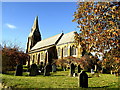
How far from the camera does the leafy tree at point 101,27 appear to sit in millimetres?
4277

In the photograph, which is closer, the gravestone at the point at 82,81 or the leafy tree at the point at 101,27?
the leafy tree at the point at 101,27

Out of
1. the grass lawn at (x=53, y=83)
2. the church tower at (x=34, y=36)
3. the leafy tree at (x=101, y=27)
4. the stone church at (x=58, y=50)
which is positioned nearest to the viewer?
the leafy tree at (x=101, y=27)

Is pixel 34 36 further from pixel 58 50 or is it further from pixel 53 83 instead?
pixel 53 83

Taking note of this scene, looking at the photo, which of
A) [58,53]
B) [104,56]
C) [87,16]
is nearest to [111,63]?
[104,56]

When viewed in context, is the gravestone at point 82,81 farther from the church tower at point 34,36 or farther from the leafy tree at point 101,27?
the church tower at point 34,36

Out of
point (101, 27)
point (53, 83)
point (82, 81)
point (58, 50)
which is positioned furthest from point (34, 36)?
point (101, 27)

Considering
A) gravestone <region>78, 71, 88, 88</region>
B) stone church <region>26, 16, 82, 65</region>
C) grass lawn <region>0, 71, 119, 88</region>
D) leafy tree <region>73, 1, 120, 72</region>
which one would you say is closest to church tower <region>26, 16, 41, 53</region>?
stone church <region>26, 16, 82, 65</region>

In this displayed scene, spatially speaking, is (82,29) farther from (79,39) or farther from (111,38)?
(111,38)

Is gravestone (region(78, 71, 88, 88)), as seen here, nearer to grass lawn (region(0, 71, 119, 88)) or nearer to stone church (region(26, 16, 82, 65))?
grass lawn (region(0, 71, 119, 88))

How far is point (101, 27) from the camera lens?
4.69m

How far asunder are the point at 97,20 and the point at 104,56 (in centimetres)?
137

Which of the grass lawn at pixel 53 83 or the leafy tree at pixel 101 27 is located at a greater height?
the leafy tree at pixel 101 27

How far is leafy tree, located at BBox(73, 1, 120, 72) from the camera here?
168 inches

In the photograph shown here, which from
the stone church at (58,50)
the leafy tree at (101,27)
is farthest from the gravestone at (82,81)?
the stone church at (58,50)
